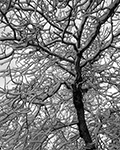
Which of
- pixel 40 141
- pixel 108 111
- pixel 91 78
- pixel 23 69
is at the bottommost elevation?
pixel 40 141

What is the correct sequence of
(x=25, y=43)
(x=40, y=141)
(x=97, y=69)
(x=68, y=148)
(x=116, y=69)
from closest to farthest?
1. (x=25, y=43)
2. (x=40, y=141)
3. (x=97, y=69)
4. (x=116, y=69)
5. (x=68, y=148)

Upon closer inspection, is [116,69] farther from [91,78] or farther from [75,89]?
[75,89]

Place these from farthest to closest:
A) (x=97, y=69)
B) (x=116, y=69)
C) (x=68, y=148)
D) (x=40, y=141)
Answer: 1. (x=68, y=148)
2. (x=116, y=69)
3. (x=97, y=69)
4. (x=40, y=141)

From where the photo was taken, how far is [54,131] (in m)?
5.23

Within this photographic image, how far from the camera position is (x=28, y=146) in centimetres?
477

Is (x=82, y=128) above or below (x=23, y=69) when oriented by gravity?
below

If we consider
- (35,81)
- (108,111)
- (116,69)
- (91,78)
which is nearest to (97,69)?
(91,78)

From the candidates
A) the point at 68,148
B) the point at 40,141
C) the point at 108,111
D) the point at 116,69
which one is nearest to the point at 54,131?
the point at 40,141

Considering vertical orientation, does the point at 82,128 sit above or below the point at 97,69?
below

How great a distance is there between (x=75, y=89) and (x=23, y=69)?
1.25 meters

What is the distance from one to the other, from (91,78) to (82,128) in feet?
3.94

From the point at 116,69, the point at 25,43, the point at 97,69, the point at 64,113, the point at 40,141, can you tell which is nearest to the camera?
the point at 25,43

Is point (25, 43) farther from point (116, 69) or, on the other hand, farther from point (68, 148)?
point (68, 148)

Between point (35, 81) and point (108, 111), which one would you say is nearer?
point (35, 81)
